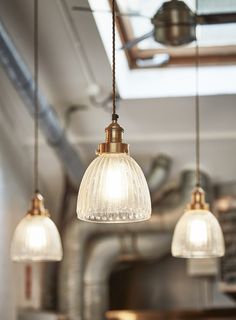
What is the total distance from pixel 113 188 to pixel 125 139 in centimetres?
365

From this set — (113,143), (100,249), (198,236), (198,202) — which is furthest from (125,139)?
(113,143)

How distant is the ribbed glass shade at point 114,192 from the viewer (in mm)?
2912

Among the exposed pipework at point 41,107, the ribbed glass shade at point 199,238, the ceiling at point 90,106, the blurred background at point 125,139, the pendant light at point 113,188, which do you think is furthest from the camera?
the blurred background at point 125,139

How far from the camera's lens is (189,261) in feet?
25.3

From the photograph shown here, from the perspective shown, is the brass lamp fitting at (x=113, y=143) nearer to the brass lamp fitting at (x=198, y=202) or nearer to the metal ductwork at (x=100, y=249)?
the brass lamp fitting at (x=198, y=202)

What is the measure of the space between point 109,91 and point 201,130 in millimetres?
941

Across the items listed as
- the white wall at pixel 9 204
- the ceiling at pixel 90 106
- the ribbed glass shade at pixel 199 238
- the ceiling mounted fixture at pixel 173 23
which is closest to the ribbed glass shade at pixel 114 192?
the ribbed glass shade at pixel 199 238

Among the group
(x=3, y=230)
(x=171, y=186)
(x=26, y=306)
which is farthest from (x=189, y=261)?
(x=3, y=230)

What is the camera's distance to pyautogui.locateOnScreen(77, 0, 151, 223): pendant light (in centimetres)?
291

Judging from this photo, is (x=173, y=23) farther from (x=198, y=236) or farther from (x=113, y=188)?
(x=113, y=188)

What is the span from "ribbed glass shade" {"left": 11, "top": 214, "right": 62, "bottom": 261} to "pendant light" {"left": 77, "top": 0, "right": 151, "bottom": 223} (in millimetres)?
1293

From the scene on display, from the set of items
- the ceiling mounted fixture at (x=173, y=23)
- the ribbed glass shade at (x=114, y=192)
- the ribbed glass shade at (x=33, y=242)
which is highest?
the ceiling mounted fixture at (x=173, y=23)

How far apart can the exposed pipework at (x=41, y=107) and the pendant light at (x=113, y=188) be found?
164 cm

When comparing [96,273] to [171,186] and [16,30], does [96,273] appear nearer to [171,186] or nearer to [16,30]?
[171,186]
